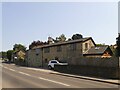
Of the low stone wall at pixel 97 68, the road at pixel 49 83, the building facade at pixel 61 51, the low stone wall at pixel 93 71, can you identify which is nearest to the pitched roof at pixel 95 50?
the building facade at pixel 61 51

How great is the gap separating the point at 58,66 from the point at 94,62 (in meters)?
10.0

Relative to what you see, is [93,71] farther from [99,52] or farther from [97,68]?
[99,52]

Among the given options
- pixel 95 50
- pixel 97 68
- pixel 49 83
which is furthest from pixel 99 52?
pixel 49 83

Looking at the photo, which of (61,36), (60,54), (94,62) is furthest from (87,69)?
(61,36)

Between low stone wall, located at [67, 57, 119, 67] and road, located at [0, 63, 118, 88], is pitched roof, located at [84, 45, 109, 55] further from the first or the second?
road, located at [0, 63, 118, 88]

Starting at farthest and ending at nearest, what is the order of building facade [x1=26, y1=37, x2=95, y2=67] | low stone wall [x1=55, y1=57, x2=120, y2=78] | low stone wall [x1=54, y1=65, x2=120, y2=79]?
building facade [x1=26, y1=37, x2=95, y2=67], low stone wall [x1=55, y1=57, x2=120, y2=78], low stone wall [x1=54, y1=65, x2=120, y2=79]

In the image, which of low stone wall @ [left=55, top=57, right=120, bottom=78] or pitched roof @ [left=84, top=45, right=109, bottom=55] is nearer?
low stone wall @ [left=55, top=57, right=120, bottom=78]

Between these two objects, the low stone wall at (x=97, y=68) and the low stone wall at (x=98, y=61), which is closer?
the low stone wall at (x=97, y=68)

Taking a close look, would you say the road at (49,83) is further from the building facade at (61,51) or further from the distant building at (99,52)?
the distant building at (99,52)

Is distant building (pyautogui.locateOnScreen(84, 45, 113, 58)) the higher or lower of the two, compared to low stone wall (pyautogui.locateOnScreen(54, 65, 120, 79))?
higher

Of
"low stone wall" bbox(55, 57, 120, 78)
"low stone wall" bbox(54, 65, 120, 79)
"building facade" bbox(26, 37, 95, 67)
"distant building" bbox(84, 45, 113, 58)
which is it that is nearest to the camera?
"low stone wall" bbox(54, 65, 120, 79)

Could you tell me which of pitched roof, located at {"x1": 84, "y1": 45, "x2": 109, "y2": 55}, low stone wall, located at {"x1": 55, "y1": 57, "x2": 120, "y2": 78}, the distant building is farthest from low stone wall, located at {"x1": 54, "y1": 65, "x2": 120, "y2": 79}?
pitched roof, located at {"x1": 84, "y1": 45, "x2": 109, "y2": 55}

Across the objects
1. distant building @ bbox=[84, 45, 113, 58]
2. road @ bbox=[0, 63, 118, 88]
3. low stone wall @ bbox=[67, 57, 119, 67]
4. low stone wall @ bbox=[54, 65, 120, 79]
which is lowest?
road @ bbox=[0, 63, 118, 88]

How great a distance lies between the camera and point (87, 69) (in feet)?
120
